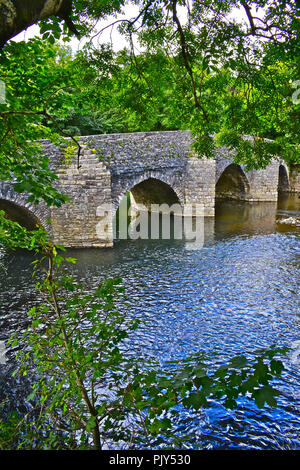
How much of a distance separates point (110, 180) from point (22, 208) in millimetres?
3404

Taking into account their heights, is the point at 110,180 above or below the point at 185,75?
below

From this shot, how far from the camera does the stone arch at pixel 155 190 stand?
1506 cm

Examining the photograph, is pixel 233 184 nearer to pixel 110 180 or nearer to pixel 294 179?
pixel 294 179

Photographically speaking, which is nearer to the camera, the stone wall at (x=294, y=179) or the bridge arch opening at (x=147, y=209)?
the bridge arch opening at (x=147, y=209)

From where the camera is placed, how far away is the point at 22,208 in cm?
1172

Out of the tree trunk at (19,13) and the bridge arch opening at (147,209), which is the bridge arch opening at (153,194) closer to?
the bridge arch opening at (147,209)

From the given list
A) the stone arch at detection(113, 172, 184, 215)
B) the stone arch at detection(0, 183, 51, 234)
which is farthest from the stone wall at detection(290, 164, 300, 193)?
the stone arch at detection(0, 183, 51, 234)

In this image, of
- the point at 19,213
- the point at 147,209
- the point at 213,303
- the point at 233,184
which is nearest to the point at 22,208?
the point at 19,213

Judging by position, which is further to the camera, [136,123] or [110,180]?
[110,180]

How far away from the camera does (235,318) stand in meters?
7.75

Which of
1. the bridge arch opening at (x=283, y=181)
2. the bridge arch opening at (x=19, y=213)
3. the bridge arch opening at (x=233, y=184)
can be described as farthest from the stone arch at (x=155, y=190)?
the bridge arch opening at (x=283, y=181)

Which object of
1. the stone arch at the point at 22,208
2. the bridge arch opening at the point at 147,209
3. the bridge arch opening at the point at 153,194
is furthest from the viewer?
the bridge arch opening at the point at 153,194

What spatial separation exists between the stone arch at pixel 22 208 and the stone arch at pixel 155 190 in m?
3.54

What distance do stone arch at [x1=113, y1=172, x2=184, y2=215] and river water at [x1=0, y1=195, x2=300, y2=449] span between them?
10.1 ft
